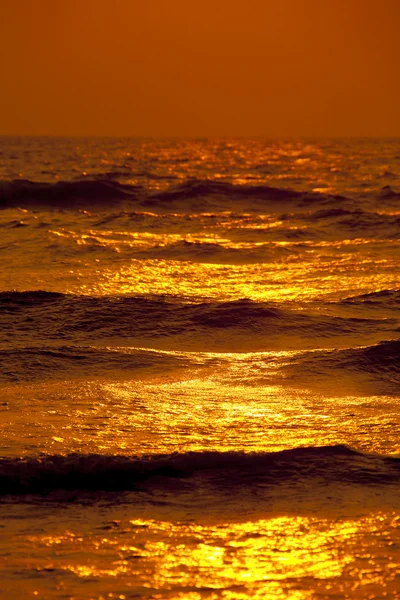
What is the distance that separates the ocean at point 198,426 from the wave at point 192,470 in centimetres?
1

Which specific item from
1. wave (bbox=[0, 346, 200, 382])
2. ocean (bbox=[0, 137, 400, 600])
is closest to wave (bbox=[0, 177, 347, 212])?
ocean (bbox=[0, 137, 400, 600])

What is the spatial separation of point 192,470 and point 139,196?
3035 centimetres

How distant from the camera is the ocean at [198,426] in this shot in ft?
15.6

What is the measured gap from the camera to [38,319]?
12.1 m

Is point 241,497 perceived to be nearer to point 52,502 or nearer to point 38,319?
point 52,502

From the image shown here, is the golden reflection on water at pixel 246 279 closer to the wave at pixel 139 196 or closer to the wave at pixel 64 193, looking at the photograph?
the wave at pixel 139 196

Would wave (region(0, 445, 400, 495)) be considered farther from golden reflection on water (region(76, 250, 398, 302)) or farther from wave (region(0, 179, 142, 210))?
wave (region(0, 179, 142, 210))

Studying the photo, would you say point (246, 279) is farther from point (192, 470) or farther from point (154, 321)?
point (192, 470)

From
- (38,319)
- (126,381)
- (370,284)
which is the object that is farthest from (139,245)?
(126,381)

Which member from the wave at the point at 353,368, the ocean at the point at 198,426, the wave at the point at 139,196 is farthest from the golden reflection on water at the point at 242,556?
the wave at the point at 139,196

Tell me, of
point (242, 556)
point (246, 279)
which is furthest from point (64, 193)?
point (242, 556)

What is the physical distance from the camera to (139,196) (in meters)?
36.0

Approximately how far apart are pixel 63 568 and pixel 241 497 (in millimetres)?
1559

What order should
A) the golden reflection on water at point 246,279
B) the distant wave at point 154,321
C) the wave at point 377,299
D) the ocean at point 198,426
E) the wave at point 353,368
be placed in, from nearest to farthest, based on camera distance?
the ocean at point 198,426 → the wave at point 353,368 → the distant wave at point 154,321 → the wave at point 377,299 → the golden reflection on water at point 246,279
